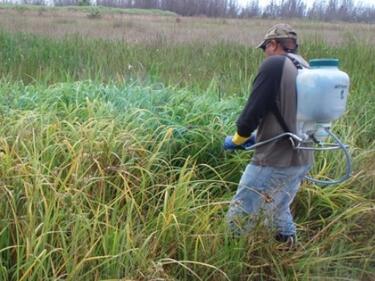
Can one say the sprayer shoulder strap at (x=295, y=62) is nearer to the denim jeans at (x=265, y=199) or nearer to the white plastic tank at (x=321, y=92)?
the white plastic tank at (x=321, y=92)

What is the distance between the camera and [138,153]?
11.9 feet

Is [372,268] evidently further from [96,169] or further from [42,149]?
[42,149]

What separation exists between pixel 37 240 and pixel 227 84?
432cm

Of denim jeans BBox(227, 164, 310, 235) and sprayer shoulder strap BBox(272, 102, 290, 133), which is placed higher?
sprayer shoulder strap BBox(272, 102, 290, 133)

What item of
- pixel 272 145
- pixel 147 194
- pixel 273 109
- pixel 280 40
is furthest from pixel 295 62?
pixel 147 194

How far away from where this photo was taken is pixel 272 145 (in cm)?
309

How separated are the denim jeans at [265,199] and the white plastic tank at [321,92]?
41 centimetres

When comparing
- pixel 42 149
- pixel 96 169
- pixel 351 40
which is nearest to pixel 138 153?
pixel 96 169

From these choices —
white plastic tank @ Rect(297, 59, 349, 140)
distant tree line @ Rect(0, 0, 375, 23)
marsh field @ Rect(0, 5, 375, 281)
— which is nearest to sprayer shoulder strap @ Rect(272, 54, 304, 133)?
white plastic tank @ Rect(297, 59, 349, 140)

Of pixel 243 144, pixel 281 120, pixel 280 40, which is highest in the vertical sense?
pixel 280 40

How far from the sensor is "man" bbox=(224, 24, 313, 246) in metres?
2.93

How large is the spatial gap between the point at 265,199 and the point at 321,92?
0.70 m

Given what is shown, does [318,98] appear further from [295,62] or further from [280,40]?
[280,40]

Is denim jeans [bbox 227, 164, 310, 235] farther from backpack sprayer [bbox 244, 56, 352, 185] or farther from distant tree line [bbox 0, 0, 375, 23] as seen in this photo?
distant tree line [bbox 0, 0, 375, 23]
